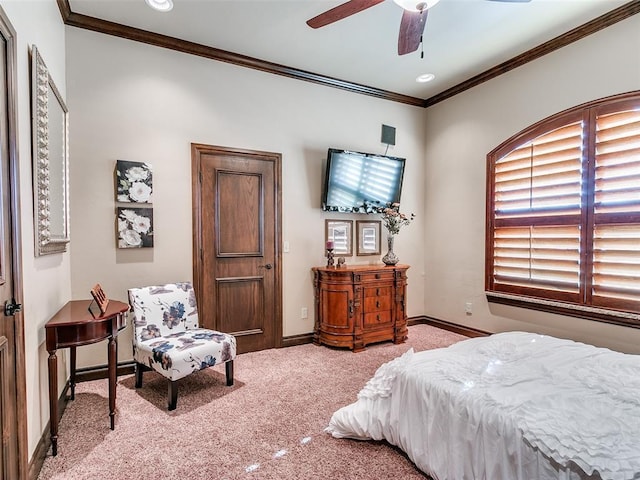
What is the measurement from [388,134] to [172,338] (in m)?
3.55

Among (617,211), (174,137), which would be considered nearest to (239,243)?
(174,137)

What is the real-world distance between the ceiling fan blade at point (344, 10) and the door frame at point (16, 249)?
1.73m

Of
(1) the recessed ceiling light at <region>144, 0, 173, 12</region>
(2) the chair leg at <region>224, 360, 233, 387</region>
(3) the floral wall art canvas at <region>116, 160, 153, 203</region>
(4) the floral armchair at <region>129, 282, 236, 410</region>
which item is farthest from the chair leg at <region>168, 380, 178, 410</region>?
(1) the recessed ceiling light at <region>144, 0, 173, 12</region>

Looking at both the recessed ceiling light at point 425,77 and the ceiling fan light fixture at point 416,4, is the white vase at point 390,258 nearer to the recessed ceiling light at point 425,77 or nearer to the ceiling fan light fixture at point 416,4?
the recessed ceiling light at point 425,77

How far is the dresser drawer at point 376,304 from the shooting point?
4.04 meters

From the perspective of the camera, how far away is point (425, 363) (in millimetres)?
2047

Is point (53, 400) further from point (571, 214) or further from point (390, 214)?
point (571, 214)

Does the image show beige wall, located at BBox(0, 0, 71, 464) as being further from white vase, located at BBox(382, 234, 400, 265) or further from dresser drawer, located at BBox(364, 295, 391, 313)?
white vase, located at BBox(382, 234, 400, 265)

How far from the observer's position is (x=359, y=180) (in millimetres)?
4383

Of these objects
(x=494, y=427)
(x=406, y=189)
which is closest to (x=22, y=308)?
(x=494, y=427)

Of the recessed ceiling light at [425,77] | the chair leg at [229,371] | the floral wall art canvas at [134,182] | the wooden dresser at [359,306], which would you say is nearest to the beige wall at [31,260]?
the floral wall art canvas at [134,182]

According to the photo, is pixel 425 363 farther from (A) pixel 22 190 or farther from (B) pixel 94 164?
(B) pixel 94 164

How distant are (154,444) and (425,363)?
5.64 ft

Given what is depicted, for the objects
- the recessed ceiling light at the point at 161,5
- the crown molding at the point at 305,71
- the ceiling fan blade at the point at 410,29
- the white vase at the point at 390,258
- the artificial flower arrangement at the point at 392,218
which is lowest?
the white vase at the point at 390,258
